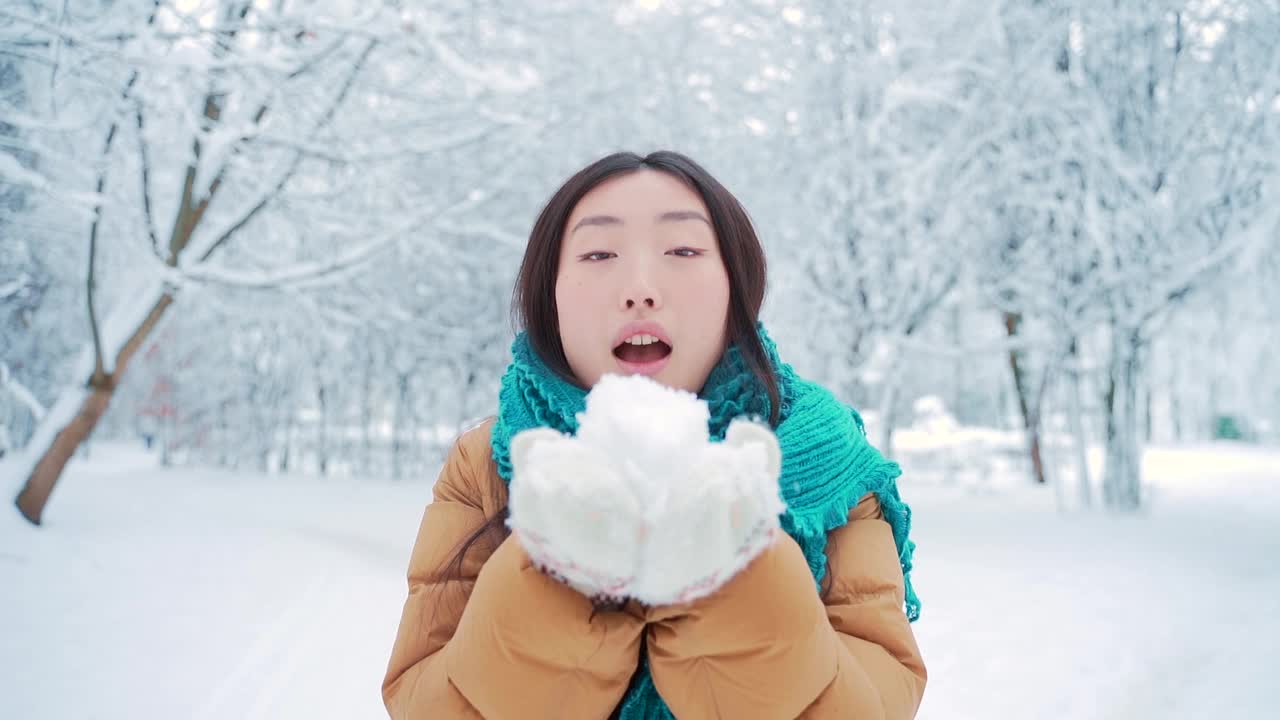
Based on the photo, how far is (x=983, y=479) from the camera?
10922mm

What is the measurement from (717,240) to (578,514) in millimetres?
752

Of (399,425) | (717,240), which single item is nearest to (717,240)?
(717,240)

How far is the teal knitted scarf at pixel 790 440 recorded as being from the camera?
1104 millimetres

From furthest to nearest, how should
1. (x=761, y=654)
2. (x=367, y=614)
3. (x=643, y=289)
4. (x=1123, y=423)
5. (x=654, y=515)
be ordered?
(x=1123, y=423), (x=367, y=614), (x=643, y=289), (x=761, y=654), (x=654, y=515)

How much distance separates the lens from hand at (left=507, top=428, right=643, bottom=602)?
2.16 feet

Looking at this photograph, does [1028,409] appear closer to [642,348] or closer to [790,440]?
[790,440]

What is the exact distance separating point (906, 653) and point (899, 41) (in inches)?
345

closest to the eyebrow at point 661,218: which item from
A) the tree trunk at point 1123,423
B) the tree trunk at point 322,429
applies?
the tree trunk at point 1123,423

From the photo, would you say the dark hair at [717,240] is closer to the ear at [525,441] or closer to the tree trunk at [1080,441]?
the ear at [525,441]

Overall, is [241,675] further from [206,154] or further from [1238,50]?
[1238,50]

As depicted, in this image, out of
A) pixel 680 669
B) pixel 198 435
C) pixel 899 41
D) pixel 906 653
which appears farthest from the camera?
pixel 198 435

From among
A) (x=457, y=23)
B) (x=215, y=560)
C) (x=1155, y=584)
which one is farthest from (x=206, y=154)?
(x=1155, y=584)

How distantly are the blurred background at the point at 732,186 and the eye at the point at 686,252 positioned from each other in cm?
230

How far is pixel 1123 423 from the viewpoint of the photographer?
652cm
